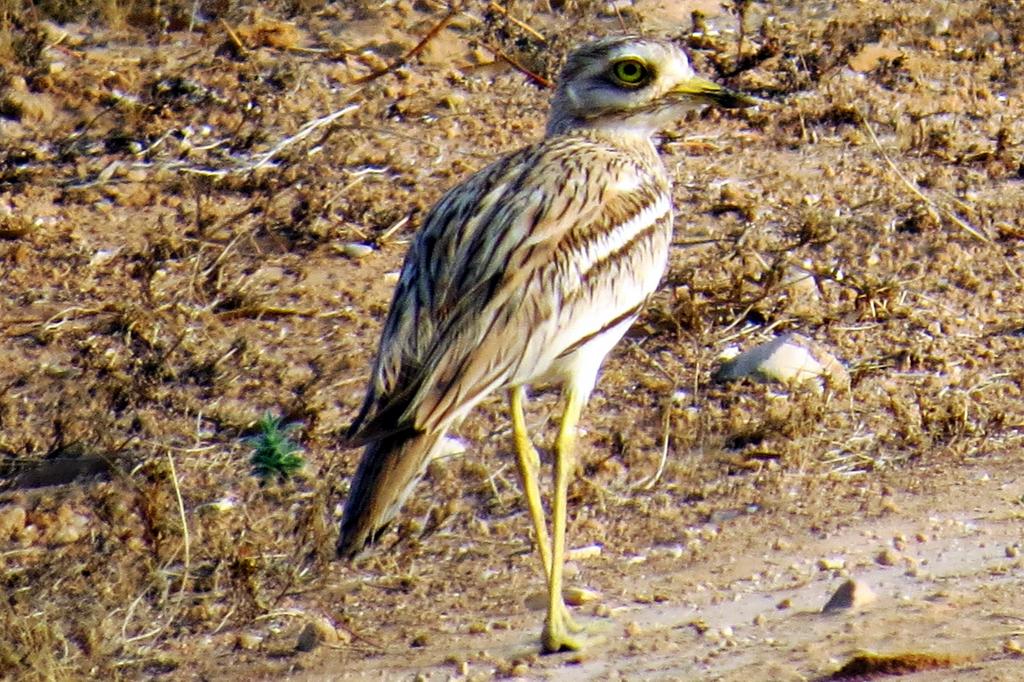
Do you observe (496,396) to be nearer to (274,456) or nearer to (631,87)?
(274,456)

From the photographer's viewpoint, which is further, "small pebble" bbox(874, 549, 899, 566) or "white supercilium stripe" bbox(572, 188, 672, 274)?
"small pebble" bbox(874, 549, 899, 566)

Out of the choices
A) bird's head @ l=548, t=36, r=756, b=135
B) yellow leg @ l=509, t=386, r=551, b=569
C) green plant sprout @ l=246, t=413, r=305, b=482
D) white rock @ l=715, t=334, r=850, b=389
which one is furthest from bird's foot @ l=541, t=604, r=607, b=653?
white rock @ l=715, t=334, r=850, b=389

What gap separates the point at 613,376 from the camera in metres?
6.47

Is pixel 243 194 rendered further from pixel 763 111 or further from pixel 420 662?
pixel 420 662

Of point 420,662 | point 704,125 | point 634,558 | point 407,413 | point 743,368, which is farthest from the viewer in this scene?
point 704,125

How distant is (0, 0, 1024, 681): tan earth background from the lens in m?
5.02

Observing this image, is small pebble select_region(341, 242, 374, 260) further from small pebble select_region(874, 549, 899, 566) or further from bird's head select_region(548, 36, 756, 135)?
small pebble select_region(874, 549, 899, 566)

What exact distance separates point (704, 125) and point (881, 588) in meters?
3.45

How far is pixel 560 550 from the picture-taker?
4938 mm

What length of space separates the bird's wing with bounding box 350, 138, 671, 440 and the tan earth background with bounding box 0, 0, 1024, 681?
71 centimetres

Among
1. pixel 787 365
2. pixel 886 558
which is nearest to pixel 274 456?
pixel 787 365

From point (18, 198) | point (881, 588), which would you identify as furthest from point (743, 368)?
point (18, 198)

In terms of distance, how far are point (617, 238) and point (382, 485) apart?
1.05 metres

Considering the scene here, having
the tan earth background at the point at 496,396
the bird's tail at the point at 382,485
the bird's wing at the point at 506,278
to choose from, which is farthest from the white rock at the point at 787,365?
the bird's tail at the point at 382,485
